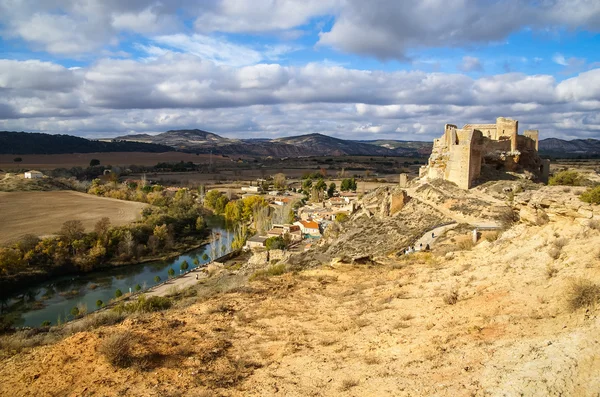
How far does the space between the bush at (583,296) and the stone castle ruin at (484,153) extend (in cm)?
1449

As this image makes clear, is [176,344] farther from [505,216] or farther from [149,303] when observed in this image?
[505,216]

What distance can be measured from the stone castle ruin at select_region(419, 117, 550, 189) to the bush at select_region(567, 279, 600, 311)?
14488 mm

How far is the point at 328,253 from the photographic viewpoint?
1842 centimetres

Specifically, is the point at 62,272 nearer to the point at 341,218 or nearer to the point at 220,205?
the point at 341,218

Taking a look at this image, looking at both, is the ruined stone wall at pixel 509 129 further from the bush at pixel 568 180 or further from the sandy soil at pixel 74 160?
the sandy soil at pixel 74 160

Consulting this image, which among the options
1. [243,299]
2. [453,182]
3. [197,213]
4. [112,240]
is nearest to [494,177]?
[453,182]

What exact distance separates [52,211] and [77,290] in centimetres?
2384

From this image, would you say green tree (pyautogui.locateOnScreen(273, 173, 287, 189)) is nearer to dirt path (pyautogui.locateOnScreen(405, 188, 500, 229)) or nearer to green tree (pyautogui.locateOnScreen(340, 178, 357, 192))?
green tree (pyautogui.locateOnScreen(340, 178, 357, 192))

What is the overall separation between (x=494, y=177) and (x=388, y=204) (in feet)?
17.9

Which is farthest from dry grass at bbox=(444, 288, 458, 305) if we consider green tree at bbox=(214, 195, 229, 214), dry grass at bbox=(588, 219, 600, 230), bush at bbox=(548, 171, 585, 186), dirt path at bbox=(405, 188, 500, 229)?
green tree at bbox=(214, 195, 229, 214)

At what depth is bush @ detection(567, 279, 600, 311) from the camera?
5.47m

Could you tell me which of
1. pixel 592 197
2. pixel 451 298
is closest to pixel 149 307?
pixel 451 298

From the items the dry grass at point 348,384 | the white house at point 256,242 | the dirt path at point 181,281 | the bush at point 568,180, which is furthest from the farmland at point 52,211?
the bush at point 568,180

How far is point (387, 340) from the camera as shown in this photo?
6.66m
